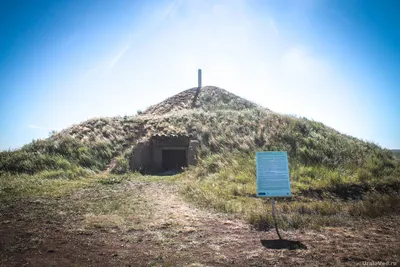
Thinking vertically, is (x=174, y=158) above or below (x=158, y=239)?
above

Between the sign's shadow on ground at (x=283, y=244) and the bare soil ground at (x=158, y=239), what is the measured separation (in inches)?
4.2

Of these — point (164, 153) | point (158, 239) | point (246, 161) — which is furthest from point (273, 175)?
point (164, 153)

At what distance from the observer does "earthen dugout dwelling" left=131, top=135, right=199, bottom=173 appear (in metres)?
15.1

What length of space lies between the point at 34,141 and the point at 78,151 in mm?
3754

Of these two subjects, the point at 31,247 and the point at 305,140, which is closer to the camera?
the point at 31,247

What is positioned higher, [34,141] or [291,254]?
[34,141]

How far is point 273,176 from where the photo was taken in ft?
19.4

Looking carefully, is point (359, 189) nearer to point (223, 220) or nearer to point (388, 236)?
point (388, 236)

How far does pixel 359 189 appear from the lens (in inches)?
366

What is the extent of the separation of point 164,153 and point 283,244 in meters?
12.7

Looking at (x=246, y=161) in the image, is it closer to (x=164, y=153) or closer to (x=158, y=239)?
(x=164, y=153)

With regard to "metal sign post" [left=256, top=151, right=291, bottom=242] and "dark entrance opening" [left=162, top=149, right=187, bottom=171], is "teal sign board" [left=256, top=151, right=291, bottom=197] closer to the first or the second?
"metal sign post" [left=256, top=151, right=291, bottom=242]

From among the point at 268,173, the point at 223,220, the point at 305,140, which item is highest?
the point at 305,140

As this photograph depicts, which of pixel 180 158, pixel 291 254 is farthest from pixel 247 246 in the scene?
pixel 180 158
